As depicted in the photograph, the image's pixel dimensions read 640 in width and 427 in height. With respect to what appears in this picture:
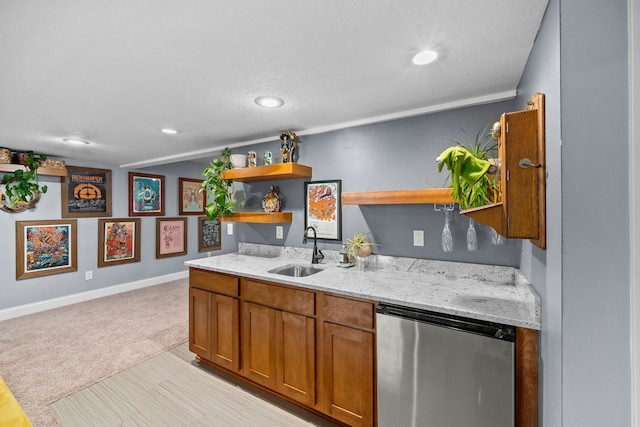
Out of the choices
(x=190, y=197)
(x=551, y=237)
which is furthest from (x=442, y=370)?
(x=190, y=197)

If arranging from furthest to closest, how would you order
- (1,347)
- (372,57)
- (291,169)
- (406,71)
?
1. (1,347)
2. (291,169)
3. (406,71)
4. (372,57)

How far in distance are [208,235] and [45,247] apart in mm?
2596

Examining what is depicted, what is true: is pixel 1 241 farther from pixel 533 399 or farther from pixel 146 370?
pixel 533 399

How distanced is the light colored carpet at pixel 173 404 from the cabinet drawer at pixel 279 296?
0.75 metres

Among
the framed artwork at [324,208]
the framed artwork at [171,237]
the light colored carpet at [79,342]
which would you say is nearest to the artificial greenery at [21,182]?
the light colored carpet at [79,342]

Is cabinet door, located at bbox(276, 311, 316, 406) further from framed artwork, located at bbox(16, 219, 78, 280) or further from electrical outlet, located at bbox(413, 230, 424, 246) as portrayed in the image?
framed artwork, located at bbox(16, 219, 78, 280)

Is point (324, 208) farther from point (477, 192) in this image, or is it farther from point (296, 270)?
point (477, 192)

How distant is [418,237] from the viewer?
221 cm

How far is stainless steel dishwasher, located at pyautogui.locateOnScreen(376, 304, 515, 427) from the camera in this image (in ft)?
4.30

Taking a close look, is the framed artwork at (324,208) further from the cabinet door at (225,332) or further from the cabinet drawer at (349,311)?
the cabinet door at (225,332)

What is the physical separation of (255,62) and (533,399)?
214cm

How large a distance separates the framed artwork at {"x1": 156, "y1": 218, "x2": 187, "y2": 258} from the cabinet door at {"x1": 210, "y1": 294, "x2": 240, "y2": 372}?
349 cm

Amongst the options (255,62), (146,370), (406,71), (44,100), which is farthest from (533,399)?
(44,100)

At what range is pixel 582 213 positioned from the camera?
0.92m
